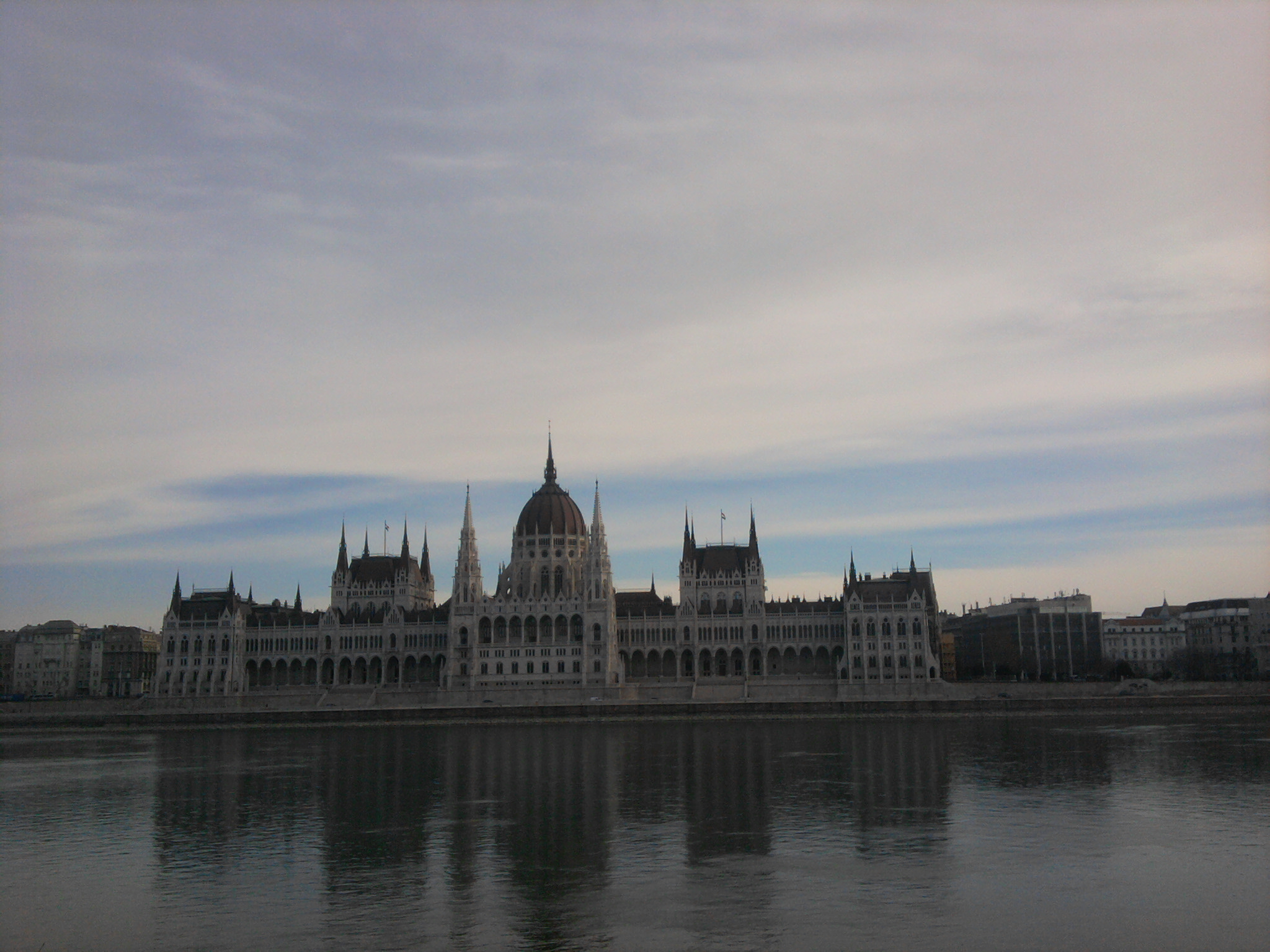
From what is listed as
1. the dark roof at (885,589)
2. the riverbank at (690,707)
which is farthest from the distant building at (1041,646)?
the riverbank at (690,707)

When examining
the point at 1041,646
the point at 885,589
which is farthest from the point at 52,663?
the point at 1041,646

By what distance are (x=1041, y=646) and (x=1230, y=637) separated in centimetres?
2874

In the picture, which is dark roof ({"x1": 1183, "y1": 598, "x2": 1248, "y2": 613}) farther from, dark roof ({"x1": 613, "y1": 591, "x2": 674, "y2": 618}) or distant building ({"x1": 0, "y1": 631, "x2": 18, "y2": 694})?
distant building ({"x1": 0, "y1": 631, "x2": 18, "y2": 694})

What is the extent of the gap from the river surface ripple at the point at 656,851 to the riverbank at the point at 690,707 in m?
33.6

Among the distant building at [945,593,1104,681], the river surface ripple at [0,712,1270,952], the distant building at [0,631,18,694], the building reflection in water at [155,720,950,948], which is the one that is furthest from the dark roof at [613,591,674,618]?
the distant building at [0,631,18,694]

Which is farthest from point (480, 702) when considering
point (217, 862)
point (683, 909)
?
point (683, 909)

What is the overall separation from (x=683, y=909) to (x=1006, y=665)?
13196 cm

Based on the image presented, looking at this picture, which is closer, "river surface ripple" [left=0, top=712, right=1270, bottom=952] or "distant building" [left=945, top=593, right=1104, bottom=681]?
"river surface ripple" [left=0, top=712, right=1270, bottom=952]

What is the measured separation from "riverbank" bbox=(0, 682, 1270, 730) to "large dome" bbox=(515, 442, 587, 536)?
3239 centimetres

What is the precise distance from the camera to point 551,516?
479 ft

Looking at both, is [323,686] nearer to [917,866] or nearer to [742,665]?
[742,665]

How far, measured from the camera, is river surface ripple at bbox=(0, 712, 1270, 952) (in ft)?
88.3

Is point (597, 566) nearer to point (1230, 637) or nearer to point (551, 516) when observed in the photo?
point (551, 516)

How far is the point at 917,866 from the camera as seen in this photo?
33062 millimetres
